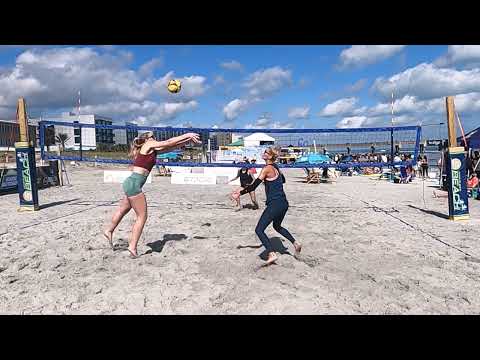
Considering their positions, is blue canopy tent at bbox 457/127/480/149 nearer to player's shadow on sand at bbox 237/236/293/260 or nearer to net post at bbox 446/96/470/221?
net post at bbox 446/96/470/221

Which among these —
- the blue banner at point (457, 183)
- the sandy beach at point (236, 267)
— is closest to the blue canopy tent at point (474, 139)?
the sandy beach at point (236, 267)

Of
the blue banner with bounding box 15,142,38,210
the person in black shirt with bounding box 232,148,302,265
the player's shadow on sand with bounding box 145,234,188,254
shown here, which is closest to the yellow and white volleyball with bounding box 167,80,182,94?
the blue banner with bounding box 15,142,38,210

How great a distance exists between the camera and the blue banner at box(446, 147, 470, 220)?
276 inches

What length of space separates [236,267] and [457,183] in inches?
211

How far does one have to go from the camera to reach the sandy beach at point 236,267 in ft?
10.4

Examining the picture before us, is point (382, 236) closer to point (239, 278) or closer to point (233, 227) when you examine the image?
point (233, 227)

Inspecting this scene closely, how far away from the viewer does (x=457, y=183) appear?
23.2 feet

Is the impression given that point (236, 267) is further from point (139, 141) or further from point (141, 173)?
point (139, 141)

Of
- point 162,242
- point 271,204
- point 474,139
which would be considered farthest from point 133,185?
point 474,139

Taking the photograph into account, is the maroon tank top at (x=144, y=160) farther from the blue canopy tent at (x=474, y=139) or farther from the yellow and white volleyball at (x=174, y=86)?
the blue canopy tent at (x=474, y=139)

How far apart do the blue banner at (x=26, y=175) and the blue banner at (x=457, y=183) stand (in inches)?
356
